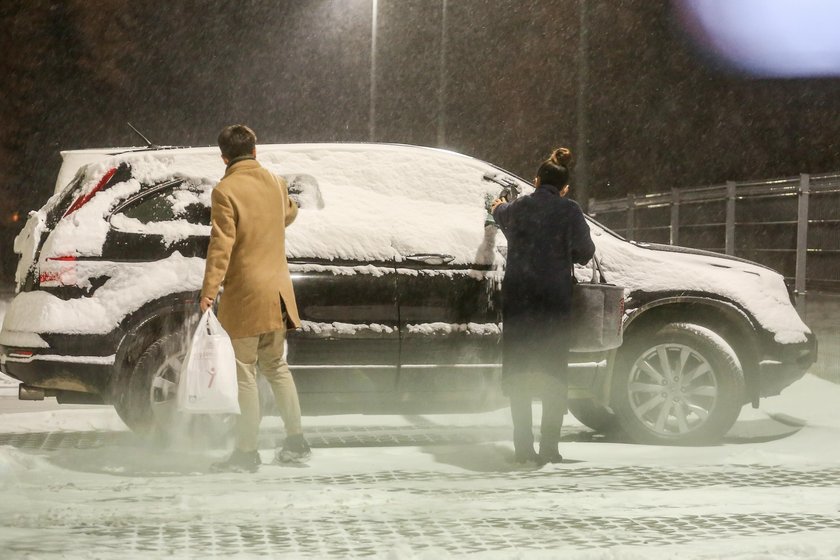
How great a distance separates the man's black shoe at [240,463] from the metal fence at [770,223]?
21.7 feet

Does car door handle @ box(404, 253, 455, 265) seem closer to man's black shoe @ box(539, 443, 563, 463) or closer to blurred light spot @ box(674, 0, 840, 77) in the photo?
man's black shoe @ box(539, 443, 563, 463)

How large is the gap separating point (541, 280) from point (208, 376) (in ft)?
6.38

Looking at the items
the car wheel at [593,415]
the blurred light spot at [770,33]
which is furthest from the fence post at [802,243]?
the blurred light spot at [770,33]

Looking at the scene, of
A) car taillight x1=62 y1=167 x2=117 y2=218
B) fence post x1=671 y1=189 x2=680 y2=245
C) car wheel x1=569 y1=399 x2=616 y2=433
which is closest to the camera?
car taillight x1=62 y1=167 x2=117 y2=218

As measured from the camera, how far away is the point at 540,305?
25.7 ft

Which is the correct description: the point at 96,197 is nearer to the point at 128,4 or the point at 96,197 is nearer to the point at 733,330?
the point at 733,330

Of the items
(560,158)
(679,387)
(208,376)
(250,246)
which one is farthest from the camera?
(679,387)

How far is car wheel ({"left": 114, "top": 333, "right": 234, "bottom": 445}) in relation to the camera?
26.0ft

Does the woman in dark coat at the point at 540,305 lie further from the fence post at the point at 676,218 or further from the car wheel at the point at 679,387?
the fence post at the point at 676,218

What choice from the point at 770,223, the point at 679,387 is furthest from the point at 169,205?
the point at 770,223

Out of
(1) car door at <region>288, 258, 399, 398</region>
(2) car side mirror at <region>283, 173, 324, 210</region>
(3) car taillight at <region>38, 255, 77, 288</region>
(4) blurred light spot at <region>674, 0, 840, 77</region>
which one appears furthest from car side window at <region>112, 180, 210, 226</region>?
(4) blurred light spot at <region>674, 0, 840, 77</region>

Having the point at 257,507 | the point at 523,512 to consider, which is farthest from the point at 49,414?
the point at 523,512

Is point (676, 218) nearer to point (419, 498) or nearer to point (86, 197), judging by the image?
point (86, 197)

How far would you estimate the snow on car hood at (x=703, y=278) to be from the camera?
8.64m
